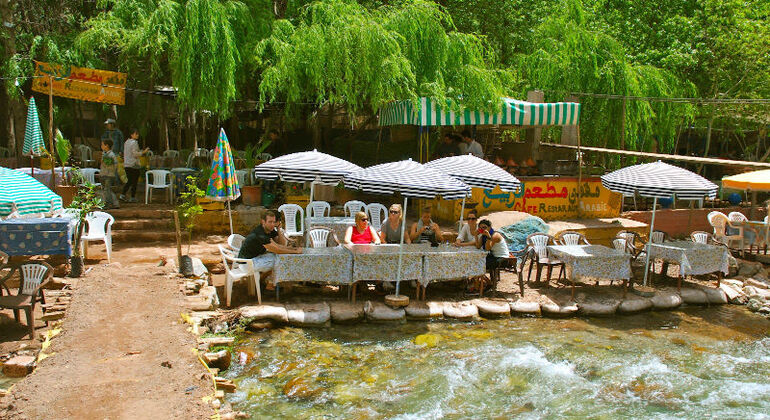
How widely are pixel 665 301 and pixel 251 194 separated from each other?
27.2ft

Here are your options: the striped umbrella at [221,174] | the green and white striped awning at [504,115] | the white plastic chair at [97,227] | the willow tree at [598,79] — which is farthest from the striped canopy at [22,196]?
the willow tree at [598,79]

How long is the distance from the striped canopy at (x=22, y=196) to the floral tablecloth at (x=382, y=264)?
470cm

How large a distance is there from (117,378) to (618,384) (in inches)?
213

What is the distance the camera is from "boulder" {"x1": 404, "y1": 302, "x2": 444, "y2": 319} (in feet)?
28.8

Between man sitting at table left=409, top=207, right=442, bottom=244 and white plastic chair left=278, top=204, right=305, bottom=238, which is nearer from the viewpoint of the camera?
man sitting at table left=409, top=207, right=442, bottom=244

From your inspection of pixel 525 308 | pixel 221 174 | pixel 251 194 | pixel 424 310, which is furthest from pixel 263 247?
pixel 251 194

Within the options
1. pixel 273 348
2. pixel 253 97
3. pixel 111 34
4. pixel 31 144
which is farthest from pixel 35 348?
pixel 253 97

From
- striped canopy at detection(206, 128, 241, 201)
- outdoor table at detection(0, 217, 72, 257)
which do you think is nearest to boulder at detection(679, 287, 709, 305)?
striped canopy at detection(206, 128, 241, 201)

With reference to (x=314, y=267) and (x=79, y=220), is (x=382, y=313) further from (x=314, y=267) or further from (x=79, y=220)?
(x=79, y=220)

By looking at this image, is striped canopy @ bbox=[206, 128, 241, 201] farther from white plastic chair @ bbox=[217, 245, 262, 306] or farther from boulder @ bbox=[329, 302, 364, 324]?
boulder @ bbox=[329, 302, 364, 324]

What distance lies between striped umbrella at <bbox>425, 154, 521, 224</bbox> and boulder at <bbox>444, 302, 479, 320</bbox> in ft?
5.63

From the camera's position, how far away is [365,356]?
7559mm

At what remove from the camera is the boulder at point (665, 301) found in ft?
32.0

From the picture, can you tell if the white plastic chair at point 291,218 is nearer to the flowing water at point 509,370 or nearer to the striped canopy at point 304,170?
the striped canopy at point 304,170
